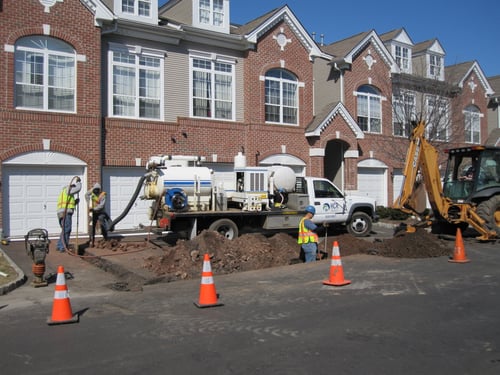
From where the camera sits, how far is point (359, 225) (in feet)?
56.9

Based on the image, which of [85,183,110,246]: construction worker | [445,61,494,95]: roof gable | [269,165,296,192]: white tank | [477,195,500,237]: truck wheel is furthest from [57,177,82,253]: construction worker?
[445,61,494,95]: roof gable

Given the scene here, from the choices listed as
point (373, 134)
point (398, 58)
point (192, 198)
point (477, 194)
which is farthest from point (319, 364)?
point (398, 58)

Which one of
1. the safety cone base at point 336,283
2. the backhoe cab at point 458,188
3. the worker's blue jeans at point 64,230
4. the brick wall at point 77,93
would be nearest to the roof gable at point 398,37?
the backhoe cab at point 458,188

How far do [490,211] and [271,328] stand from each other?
10.5 metres

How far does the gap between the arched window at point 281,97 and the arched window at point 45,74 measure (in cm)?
821

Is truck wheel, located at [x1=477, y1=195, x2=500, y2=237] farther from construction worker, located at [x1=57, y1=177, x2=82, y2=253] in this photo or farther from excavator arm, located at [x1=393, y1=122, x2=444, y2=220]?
construction worker, located at [x1=57, y1=177, x2=82, y2=253]

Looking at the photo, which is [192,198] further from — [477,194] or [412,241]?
[477,194]

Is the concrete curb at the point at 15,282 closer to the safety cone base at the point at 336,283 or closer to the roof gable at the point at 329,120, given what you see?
the safety cone base at the point at 336,283

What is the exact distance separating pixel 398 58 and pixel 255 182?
1591cm

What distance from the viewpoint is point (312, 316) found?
280 inches

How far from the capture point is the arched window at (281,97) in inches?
851

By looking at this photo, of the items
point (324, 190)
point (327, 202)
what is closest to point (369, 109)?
point (324, 190)

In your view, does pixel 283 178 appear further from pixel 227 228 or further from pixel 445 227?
pixel 445 227

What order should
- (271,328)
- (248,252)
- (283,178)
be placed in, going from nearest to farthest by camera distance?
(271,328), (248,252), (283,178)
